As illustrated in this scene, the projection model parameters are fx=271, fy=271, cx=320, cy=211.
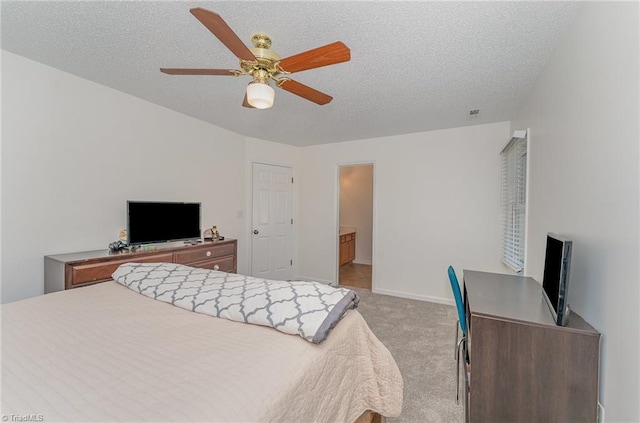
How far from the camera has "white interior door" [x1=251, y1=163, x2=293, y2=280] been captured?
445 centimetres

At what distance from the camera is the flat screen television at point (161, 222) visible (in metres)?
2.67

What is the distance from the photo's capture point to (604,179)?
1.20 m

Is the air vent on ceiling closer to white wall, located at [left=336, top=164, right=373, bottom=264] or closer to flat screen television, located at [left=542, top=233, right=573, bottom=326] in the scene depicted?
flat screen television, located at [left=542, top=233, right=573, bottom=326]

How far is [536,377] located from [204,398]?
141cm

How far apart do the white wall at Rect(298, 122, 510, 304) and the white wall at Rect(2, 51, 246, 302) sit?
258 centimetres

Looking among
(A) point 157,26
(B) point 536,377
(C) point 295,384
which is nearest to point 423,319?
(B) point 536,377

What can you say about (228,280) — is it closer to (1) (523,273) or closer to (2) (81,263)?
(2) (81,263)

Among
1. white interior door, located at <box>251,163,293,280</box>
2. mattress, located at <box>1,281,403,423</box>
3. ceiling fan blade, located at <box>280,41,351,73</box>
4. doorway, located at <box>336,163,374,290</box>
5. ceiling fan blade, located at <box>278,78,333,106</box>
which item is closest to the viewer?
mattress, located at <box>1,281,403,423</box>

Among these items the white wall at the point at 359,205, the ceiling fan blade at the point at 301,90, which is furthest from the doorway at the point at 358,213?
the ceiling fan blade at the point at 301,90

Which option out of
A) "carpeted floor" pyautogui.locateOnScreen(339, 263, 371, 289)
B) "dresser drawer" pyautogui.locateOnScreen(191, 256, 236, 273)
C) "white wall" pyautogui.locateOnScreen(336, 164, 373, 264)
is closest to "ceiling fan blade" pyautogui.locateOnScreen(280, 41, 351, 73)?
"dresser drawer" pyautogui.locateOnScreen(191, 256, 236, 273)

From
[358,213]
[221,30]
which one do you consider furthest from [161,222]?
[358,213]

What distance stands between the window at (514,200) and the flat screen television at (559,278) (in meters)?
1.36

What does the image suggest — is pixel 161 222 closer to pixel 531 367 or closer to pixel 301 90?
pixel 301 90

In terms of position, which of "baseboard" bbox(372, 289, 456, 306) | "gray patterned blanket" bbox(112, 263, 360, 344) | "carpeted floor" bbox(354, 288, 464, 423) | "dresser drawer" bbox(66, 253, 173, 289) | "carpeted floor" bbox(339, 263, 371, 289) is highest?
"gray patterned blanket" bbox(112, 263, 360, 344)
